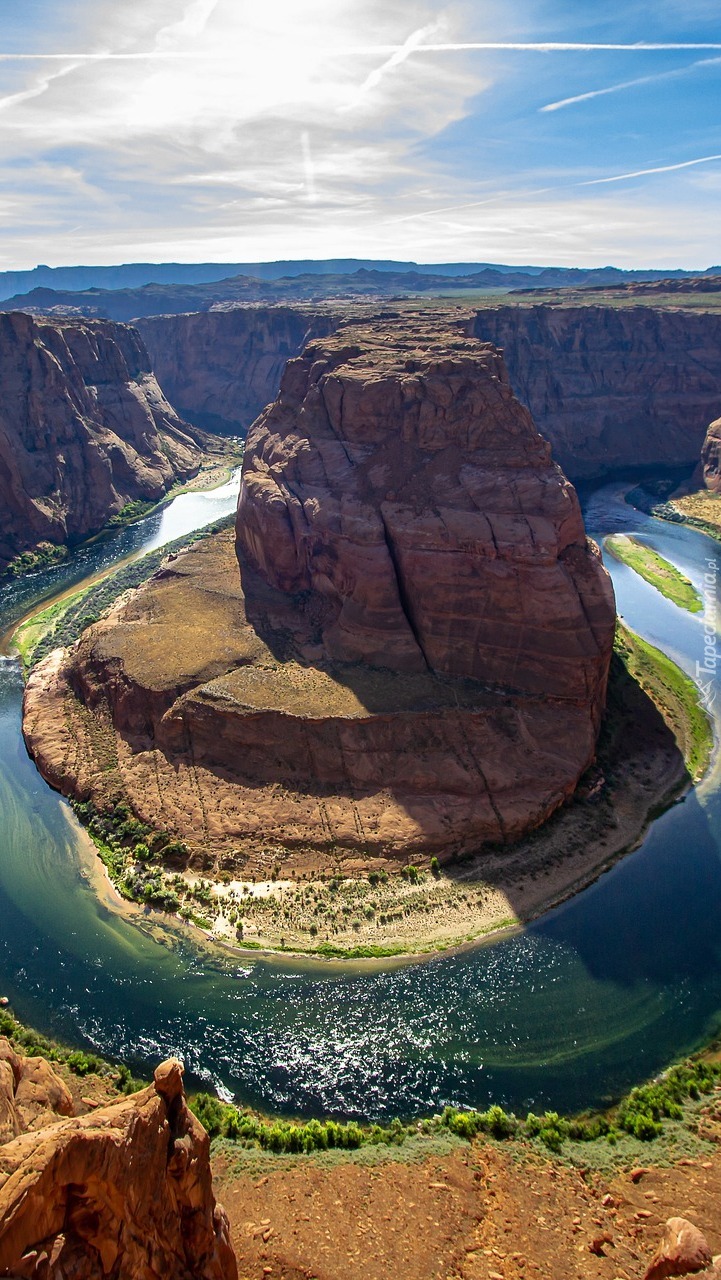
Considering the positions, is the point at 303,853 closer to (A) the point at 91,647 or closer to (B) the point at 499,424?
(A) the point at 91,647

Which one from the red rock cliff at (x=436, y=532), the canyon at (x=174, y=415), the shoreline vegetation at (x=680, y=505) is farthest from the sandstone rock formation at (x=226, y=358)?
the red rock cliff at (x=436, y=532)

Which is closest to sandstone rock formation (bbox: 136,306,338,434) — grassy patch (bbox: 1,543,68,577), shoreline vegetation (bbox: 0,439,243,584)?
shoreline vegetation (bbox: 0,439,243,584)

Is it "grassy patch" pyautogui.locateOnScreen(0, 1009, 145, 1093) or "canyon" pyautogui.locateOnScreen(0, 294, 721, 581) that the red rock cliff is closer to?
"grassy patch" pyautogui.locateOnScreen(0, 1009, 145, 1093)

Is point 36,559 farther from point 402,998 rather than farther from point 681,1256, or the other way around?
point 681,1256

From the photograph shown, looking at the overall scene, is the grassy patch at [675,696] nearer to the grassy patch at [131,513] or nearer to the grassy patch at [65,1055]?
the grassy patch at [65,1055]

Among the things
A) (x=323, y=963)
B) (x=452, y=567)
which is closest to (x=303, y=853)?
(x=323, y=963)
